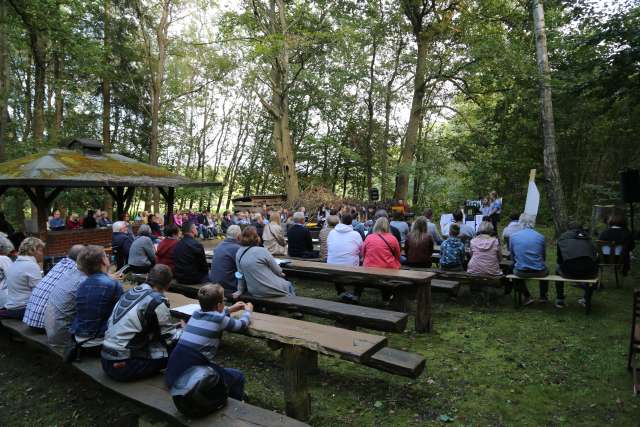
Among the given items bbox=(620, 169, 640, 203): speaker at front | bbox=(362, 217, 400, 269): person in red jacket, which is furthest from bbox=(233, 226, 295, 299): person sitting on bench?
bbox=(620, 169, 640, 203): speaker at front

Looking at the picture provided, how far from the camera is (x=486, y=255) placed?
18.4 feet

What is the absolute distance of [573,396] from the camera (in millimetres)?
3311

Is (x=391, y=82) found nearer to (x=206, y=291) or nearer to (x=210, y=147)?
(x=210, y=147)

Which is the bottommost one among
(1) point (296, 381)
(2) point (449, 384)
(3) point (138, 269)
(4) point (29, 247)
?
(2) point (449, 384)

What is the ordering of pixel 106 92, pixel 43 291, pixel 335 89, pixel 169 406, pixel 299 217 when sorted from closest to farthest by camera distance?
1. pixel 169 406
2. pixel 43 291
3. pixel 299 217
4. pixel 106 92
5. pixel 335 89

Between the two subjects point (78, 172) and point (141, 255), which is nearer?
point (141, 255)

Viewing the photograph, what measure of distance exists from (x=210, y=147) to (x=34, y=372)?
2577cm

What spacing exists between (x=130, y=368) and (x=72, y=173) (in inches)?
301

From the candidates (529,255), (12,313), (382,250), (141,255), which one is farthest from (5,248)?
(529,255)

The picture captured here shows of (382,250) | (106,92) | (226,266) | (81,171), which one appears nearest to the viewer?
(226,266)

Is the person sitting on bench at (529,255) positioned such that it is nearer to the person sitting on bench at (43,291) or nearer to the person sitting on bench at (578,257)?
the person sitting on bench at (578,257)

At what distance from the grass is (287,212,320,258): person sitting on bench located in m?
2.49

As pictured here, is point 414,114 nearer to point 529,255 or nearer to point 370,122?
point 370,122

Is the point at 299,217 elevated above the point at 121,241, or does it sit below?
above
